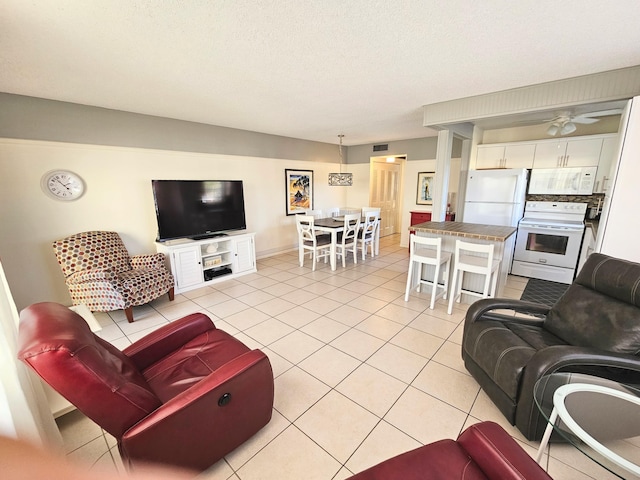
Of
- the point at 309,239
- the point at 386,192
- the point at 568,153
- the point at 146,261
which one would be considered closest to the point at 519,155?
the point at 568,153

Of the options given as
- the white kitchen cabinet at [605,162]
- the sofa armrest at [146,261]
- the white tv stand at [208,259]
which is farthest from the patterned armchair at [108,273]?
the white kitchen cabinet at [605,162]

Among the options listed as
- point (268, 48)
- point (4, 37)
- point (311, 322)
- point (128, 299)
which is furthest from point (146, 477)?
point (4, 37)

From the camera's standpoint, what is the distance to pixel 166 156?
13.6ft

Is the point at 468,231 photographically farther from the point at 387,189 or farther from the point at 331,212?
the point at 387,189

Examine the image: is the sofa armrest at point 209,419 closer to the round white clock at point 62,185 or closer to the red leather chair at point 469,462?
the red leather chair at point 469,462

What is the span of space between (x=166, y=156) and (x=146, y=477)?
13.4ft

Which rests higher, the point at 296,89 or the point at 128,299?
the point at 296,89

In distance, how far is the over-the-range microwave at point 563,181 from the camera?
396cm

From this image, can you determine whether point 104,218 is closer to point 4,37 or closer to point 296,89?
point 4,37

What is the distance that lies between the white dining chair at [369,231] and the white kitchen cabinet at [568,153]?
2753 mm

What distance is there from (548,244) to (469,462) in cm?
420

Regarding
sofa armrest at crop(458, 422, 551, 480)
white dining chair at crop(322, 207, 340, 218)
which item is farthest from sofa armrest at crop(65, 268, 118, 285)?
white dining chair at crop(322, 207, 340, 218)

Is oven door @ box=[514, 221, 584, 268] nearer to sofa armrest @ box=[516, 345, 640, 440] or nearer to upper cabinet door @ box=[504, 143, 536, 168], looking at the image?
upper cabinet door @ box=[504, 143, 536, 168]

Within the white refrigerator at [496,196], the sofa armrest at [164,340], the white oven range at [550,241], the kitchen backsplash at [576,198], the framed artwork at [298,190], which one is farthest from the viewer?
the framed artwork at [298,190]
